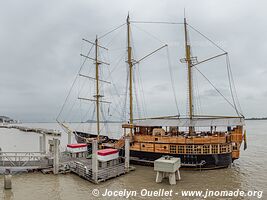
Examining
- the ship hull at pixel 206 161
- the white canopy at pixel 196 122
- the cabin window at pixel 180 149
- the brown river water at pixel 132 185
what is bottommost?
the brown river water at pixel 132 185

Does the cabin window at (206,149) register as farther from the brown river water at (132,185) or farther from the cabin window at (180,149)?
the cabin window at (180,149)

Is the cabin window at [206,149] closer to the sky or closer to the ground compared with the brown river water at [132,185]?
closer to the sky

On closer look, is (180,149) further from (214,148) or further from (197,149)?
(214,148)

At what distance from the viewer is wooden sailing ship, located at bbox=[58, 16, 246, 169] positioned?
80.2ft

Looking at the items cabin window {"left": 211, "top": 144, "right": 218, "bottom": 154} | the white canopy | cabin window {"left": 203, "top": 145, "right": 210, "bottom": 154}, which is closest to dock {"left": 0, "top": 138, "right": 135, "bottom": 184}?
the white canopy

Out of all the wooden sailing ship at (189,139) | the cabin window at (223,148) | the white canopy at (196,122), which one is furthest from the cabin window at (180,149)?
the cabin window at (223,148)

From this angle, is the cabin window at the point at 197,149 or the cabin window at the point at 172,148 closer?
the cabin window at the point at 197,149

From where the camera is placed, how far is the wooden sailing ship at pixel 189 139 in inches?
963

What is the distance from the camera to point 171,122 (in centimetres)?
2880

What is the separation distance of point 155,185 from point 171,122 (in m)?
11.2

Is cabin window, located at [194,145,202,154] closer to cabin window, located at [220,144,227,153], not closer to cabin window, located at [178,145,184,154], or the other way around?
cabin window, located at [178,145,184,154]

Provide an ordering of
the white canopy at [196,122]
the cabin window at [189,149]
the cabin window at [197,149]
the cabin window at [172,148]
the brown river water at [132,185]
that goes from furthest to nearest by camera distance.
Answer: the white canopy at [196,122] < the cabin window at [172,148] < the cabin window at [189,149] < the cabin window at [197,149] < the brown river water at [132,185]

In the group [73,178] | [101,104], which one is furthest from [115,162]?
[101,104]

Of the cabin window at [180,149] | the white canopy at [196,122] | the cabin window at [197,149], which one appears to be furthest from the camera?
the white canopy at [196,122]
